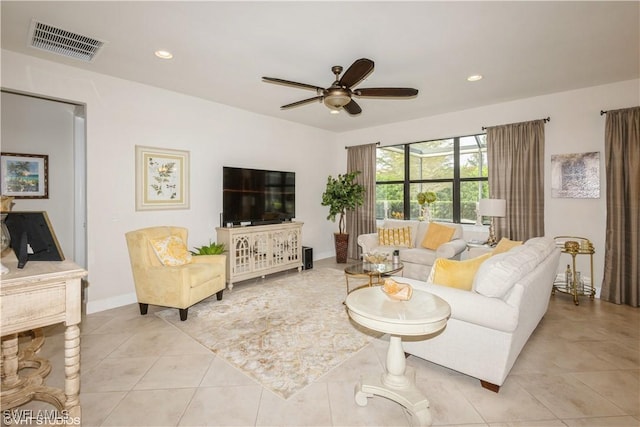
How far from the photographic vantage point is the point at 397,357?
72.0 inches

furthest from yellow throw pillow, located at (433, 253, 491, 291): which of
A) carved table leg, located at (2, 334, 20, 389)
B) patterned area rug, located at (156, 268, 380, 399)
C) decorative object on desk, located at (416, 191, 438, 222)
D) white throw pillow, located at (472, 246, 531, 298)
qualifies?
decorative object on desk, located at (416, 191, 438, 222)

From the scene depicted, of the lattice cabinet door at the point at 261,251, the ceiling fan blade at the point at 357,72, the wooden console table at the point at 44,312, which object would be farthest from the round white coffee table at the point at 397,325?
the lattice cabinet door at the point at 261,251

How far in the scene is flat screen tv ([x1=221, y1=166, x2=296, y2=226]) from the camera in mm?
4523

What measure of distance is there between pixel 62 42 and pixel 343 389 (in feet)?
12.7

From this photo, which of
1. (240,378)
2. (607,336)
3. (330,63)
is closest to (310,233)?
(330,63)

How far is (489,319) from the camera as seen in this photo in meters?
1.91

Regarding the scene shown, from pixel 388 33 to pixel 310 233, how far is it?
4.18 m

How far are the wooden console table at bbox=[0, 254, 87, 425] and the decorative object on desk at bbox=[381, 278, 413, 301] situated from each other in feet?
5.61

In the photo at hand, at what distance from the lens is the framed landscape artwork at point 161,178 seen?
151 inches

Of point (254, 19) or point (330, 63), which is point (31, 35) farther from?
point (330, 63)

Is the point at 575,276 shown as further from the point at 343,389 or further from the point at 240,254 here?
the point at 240,254

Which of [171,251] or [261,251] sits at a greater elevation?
[171,251]

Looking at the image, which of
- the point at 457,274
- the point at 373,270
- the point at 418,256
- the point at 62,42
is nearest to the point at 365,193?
the point at 418,256

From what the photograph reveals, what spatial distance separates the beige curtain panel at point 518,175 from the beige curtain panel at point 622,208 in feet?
2.32
